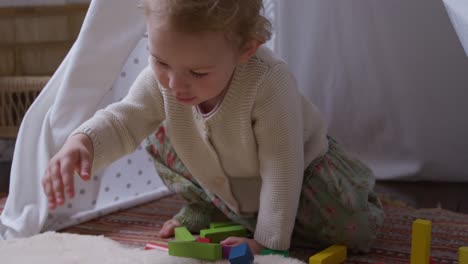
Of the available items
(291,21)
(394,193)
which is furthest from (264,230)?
(291,21)

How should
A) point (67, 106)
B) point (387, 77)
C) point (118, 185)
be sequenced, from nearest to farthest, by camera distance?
point (67, 106)
point (118, 185)
point (387, 77)

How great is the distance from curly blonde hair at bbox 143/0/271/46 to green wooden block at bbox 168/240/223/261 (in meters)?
0.30

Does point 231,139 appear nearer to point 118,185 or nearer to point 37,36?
point 118,185

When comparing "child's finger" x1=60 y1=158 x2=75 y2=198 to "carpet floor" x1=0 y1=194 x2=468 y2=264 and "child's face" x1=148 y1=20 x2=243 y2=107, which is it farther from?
"carpet floor" x1=0 y1=194 x2=468 y2=264

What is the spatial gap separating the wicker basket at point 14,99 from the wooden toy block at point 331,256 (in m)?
1.32

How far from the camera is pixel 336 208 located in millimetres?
1032

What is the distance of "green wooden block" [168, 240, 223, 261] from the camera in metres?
0.90

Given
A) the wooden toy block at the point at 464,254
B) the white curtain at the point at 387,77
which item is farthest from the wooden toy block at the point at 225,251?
the white curtain at the point at 387,77

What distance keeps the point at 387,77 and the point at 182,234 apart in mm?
793

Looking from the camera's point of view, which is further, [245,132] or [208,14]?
[245,132]

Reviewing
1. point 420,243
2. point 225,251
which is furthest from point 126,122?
point 420,243

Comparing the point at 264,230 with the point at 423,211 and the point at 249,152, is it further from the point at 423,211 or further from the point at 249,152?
the point at 423,211

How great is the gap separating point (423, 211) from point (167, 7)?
0.78 m

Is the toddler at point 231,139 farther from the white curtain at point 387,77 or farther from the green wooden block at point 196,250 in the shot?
the white curtain at point 387,77
